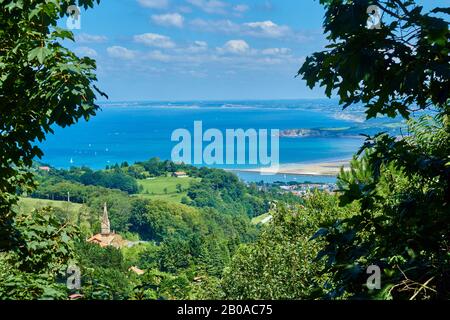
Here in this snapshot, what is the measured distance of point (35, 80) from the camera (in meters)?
3.04

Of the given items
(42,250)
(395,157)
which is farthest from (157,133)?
(395,157)

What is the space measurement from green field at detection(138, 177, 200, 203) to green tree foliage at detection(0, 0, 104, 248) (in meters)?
31.4

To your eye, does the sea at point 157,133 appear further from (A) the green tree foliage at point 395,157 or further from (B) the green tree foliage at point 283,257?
(A) the green tree foliage at point 395,157

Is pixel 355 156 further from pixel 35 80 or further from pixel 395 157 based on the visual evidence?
pixel 35 80

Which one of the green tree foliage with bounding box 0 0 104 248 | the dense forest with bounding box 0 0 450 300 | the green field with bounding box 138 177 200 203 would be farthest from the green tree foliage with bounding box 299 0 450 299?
the green field with bounding box 138 177 200 203

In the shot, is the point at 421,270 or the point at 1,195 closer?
the point at 421,270

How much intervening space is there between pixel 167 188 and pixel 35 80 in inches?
1458

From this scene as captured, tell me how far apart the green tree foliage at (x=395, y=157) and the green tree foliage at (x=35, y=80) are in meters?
1.37

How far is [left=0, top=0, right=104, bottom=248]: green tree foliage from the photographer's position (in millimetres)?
2816

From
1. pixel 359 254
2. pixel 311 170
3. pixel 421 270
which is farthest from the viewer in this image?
pixel 311 170
